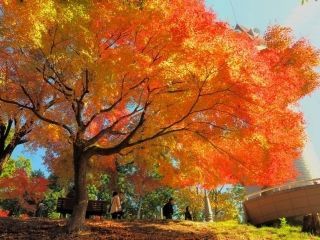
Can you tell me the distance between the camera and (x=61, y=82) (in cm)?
1387

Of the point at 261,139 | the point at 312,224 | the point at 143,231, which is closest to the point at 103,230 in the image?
the point at 143,231

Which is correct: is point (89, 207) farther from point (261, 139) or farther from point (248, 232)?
point (261, 139)

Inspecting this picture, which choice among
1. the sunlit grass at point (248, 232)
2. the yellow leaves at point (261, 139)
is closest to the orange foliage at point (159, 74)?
the yellow leaves at point (261, 139)

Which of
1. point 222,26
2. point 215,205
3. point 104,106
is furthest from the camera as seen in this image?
point 215,205

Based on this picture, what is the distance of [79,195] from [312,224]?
8.82 metres

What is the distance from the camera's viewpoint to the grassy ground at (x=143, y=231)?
1269cm

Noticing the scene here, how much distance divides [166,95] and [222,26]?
3.07m

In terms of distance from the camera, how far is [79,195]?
13.6 meters

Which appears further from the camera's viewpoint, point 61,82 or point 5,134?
point 5,134

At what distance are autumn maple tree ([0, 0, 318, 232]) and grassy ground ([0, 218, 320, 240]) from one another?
875 millimetres

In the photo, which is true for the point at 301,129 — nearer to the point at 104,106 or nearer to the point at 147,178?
the point at 104,106

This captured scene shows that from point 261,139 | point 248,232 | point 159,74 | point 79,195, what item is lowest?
point 248,232

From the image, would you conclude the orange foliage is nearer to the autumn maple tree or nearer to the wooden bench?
the autumn maple tree

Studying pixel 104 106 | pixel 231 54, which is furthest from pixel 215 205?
pixel 231 54
